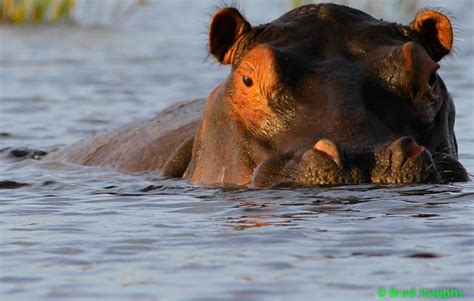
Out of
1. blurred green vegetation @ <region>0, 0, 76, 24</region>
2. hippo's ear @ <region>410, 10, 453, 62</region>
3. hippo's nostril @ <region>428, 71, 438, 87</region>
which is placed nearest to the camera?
hippo's nostril @ <region>428, 71, 438, 87</region>

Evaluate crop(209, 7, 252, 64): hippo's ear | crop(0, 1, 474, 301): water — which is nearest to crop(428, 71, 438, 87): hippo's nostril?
crop(0, 1, 474, 301): water

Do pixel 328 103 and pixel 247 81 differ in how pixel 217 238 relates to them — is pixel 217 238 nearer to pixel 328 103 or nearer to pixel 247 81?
pixel 328 103

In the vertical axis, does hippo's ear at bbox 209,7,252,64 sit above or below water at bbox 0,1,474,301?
above

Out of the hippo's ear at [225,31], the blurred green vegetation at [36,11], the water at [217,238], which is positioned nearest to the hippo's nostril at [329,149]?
the water at [217,238]

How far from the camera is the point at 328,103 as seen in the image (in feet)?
25.2

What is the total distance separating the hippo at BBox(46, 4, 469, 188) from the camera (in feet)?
23.8

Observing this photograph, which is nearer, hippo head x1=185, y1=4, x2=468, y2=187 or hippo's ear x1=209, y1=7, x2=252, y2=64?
hippo head x1=185, y1=4, x2=468, y2=187

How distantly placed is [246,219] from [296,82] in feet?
3.48

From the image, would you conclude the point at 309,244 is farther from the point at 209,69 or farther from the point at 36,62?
the point at 36,62

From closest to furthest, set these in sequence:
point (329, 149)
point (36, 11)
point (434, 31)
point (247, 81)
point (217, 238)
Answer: point (217, 238)
point (329, 149)
point (247, 81)
point (434, 31)
point (36, 11)

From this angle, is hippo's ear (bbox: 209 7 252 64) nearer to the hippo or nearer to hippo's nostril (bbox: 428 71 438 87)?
the hippo

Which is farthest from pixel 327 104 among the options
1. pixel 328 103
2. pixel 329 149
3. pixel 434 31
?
pixel 434 31

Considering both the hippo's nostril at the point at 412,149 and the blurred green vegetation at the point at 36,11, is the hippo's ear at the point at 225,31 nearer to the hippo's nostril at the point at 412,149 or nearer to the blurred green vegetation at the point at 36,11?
the hippo's nostril at the point at 412,149

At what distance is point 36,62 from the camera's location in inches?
747
